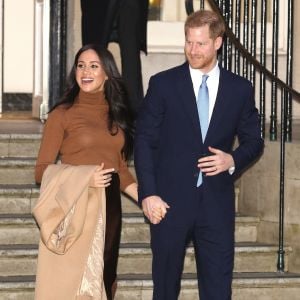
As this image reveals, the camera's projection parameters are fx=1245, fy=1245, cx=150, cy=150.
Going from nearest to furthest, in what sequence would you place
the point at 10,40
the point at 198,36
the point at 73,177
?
the point at 198,36 → the point at 73,177 → the point at 10,40

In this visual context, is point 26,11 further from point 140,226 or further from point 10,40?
point 140,226

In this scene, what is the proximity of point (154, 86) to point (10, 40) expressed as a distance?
7210mm

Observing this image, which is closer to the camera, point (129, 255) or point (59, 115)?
point (59, 115)

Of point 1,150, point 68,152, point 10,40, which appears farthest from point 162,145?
point 10,40

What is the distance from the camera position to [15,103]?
527 inches

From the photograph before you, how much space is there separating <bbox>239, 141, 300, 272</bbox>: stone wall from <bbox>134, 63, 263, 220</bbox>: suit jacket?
66.8 inches

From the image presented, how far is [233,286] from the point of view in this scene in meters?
7.73

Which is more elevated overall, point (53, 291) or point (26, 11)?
point (26, 11)

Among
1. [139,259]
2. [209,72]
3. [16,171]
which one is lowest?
[139,259]

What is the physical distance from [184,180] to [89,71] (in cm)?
91

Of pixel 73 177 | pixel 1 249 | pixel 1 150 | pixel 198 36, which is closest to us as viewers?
pixel 198 36

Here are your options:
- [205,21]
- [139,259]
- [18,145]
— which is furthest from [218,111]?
[18,145]

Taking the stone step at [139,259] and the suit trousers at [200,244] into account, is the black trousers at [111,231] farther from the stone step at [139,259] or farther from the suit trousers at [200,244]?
the stone step at [139,259]

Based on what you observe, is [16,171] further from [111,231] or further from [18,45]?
[18,45]
